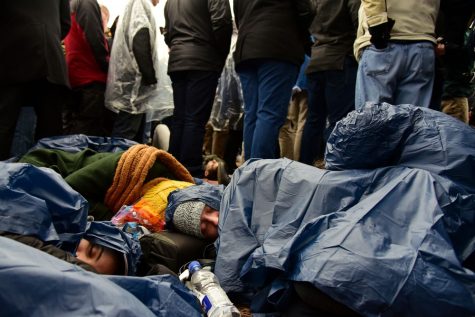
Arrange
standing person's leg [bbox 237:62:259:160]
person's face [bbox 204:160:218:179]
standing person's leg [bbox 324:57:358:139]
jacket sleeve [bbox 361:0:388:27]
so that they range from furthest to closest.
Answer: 1. person's face [bbox 204:160:218:179]
2. standing person's leg [bbox 324:57:358:139]
3. standing person's leg [bbox 237:62:259:160]
4. jacket sleeve [bbox 361:0:388:27]

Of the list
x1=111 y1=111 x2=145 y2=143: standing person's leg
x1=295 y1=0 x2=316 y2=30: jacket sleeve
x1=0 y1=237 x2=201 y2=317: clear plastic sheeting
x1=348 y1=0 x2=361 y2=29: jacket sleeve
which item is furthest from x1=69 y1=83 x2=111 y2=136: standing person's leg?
x1=0 y1=237 x2=201 y2=317: clear plastic sheeting

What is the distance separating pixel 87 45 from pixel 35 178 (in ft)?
7.06

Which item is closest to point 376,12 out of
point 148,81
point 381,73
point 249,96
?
point 381,73

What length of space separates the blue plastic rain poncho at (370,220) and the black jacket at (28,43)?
3.94 feet

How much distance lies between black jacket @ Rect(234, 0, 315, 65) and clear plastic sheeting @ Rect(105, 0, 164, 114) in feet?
3.30

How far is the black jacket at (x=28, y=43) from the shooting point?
7.27ft

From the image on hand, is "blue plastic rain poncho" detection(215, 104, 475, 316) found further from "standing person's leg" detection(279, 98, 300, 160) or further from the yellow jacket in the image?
"standing person's leg" detection(279, 98, 300, 160)

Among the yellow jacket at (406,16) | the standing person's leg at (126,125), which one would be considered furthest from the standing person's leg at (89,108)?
the yellow jacket at (406,16)

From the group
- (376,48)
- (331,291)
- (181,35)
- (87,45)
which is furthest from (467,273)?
(87,45)

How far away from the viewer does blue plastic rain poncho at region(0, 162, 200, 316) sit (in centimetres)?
75

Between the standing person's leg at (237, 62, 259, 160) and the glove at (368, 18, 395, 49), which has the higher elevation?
the glove at (368, 18, 395, 49)

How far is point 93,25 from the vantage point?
3.20 metres

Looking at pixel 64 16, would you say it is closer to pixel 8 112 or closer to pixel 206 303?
pixel 8 112

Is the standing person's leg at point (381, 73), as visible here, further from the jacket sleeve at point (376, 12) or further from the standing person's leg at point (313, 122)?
the standing person's leg at point (313, 122)
